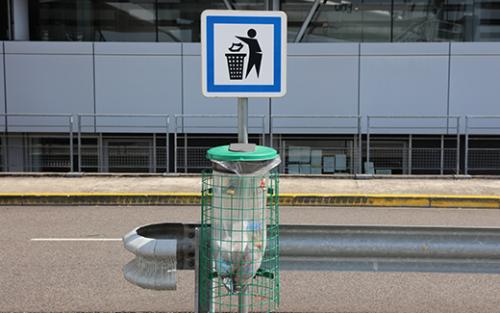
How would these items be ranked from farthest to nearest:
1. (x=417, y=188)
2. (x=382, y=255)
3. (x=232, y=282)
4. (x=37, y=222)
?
(x=417, y=188) → (x=37, y=222) → (x=382, y=255) → (x=232, y=282)

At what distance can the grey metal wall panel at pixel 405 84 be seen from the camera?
14.9m

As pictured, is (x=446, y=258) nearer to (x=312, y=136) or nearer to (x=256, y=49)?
(x=256, y=49)

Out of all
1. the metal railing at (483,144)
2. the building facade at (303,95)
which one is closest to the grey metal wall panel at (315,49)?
the building facade at (303,95)

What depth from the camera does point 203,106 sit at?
15.2m

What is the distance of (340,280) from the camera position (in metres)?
5.85

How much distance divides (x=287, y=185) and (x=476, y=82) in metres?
6.58

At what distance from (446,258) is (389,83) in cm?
1210

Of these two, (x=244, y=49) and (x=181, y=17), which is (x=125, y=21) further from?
(x=244, y=49)

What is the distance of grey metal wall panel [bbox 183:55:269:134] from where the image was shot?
15047mm

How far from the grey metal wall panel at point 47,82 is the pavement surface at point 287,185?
9.10 ft

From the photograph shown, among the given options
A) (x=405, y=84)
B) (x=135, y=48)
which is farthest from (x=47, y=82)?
(x=405, y=84)

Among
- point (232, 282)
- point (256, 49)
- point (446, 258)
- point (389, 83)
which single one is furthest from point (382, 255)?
point (389, 83)

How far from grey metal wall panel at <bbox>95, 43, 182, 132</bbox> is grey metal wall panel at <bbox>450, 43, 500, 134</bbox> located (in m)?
7.65

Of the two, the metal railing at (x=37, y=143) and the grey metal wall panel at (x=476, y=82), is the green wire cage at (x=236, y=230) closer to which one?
the metal railing at (x=37, y=143)
